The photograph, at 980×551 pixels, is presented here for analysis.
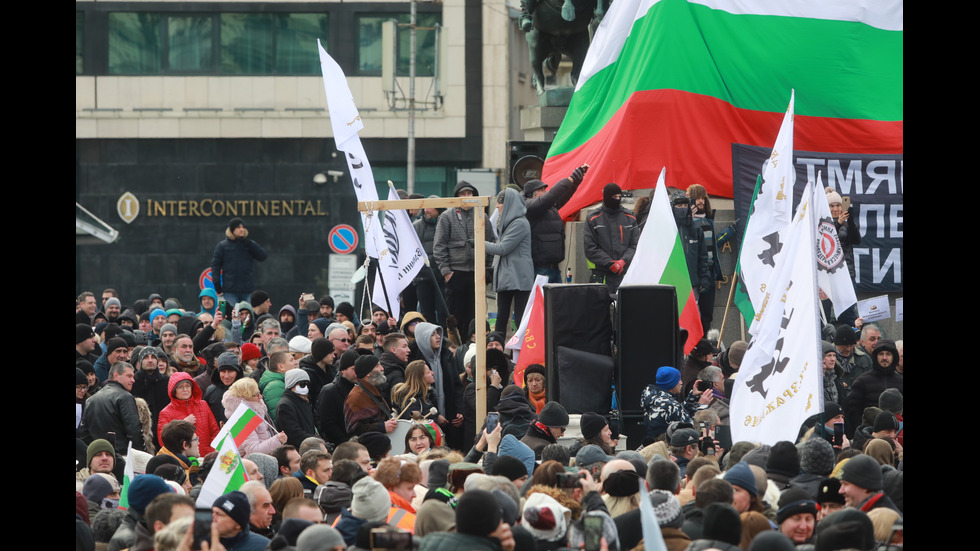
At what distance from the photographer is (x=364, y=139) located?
3622 centimetres

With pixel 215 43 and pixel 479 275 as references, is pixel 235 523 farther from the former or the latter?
pixel 215 43

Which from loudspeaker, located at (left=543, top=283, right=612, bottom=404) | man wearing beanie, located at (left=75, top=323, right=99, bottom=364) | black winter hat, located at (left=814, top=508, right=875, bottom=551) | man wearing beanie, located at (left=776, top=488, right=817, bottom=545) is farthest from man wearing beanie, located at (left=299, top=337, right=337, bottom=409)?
black winter hat, located at (left=814, top=508, right=875, bottom=551)

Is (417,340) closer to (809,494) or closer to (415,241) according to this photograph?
(415,241)

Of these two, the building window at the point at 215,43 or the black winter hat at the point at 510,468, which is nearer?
the black winter hat at the point at 510,468

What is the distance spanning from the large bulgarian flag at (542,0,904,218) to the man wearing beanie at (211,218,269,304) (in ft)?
14.2

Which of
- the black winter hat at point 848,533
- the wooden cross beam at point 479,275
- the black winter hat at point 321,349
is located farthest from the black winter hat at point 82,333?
the black winter hat at point 848,533

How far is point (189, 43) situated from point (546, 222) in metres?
23.3

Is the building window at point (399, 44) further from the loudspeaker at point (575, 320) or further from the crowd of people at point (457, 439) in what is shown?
the loudspeaker at point (575, 320)

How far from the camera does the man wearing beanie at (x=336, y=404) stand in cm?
1152

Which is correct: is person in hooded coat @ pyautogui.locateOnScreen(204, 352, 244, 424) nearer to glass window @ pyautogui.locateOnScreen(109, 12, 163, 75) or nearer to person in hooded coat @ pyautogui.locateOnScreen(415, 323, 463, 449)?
person in hooded coat @ pyautogui.locateOnScreen(415, 323, 463, 449)

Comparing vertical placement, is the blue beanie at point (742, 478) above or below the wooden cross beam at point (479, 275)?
below

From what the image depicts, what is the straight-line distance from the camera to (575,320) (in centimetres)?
1233

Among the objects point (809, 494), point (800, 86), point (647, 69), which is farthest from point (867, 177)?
point (809, 494)

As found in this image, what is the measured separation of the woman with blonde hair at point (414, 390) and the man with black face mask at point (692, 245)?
398cm
